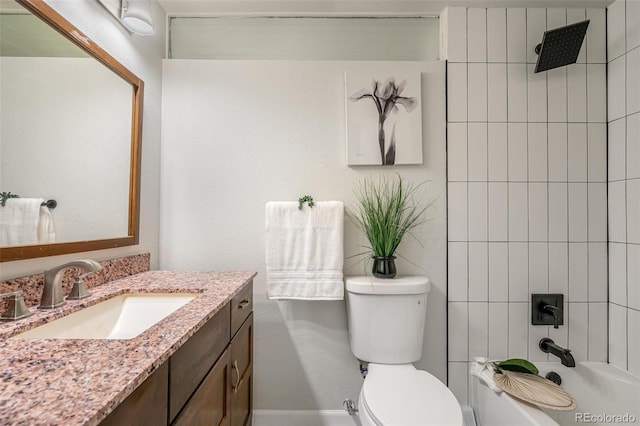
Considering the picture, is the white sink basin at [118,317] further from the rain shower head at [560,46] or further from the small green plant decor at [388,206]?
the rain shower head at [560,46]

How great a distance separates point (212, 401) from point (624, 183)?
6.74 ft

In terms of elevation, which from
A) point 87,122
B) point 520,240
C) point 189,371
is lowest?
point 189,371

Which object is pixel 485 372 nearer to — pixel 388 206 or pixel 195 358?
pixel 388 206

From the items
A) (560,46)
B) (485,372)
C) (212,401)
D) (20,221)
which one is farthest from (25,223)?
(560,46)

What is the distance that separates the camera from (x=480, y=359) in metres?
1.43

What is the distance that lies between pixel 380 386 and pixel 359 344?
0.26 m

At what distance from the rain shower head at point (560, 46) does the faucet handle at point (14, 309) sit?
222 cm

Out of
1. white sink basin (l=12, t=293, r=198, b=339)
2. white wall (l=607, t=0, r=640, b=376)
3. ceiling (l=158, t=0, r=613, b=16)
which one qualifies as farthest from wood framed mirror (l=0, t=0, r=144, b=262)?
white wall (l=607, t=0, r=640, b=376)

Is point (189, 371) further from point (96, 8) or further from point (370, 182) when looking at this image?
point (96, 8)

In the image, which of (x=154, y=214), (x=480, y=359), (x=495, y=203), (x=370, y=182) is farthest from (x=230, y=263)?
(x=495, y=203)

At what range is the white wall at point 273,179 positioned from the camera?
1.62 metres

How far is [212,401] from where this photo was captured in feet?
3.02

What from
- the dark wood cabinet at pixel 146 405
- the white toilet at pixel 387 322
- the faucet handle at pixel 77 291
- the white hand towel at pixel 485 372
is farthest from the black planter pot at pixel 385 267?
the faucet handle at pixel 77 291

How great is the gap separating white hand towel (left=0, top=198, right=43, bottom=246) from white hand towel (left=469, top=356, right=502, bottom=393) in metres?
1.75
